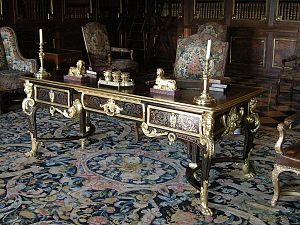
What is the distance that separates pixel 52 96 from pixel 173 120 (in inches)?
44.6

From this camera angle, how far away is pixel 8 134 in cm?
397

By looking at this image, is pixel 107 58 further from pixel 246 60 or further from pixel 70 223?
pixel 70 223

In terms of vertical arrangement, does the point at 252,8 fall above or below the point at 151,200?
above

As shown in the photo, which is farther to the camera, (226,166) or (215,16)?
(215,16)

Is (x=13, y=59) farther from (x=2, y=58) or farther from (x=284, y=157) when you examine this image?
(x=284, y=157)

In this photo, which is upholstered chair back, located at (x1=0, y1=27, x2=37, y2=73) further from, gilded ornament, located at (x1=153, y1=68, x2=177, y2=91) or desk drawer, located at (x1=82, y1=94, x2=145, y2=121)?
gilded ornament, located at (x1=153, y1=68, x2=177, y2=91)

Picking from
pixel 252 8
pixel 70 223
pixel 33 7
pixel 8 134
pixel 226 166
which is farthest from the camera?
pixel 252 8

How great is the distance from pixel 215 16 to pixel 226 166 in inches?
204

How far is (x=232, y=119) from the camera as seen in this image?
2574 mm

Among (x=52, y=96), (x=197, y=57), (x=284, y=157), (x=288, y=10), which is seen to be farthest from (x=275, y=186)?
(x=288, y=10)

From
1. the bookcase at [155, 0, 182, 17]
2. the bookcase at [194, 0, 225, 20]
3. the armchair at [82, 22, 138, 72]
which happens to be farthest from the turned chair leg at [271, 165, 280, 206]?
the bookcase at [155, 0, 182, 17]

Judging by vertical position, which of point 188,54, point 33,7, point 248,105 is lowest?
point 248,105

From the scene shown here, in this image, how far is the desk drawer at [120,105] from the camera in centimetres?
264

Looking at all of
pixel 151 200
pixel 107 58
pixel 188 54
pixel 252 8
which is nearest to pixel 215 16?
pixel 252 8
